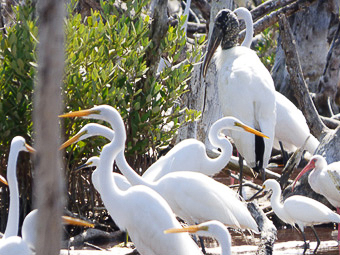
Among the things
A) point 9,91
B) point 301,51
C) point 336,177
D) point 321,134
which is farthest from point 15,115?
point 301,51

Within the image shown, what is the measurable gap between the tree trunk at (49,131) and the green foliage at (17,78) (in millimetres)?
5000

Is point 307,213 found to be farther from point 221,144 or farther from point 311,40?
point 311,40

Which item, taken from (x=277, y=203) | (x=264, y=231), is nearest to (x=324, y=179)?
(x=277, y=203)

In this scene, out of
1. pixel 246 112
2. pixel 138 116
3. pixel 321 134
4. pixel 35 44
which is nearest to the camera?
pixel 35 44

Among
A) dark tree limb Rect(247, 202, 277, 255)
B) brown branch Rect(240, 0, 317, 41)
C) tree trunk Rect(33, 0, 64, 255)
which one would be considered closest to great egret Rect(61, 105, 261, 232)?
dark tree limb Rect(247, 202, 277, 255)

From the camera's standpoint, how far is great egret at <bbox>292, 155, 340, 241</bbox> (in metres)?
6.91

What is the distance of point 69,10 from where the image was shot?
6.01 metres

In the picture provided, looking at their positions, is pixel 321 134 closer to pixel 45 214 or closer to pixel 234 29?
pixel 234 29

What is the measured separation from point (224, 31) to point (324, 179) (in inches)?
87.7

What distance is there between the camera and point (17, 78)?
6.09m

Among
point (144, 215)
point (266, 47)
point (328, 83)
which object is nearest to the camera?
point (144, 215)

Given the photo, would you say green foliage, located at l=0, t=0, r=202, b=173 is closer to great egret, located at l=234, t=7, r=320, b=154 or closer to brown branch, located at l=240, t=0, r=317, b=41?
great egret, located at l=234, t=7, r=320, b=154

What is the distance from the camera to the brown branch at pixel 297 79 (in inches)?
317

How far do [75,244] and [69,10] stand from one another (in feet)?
6.51
